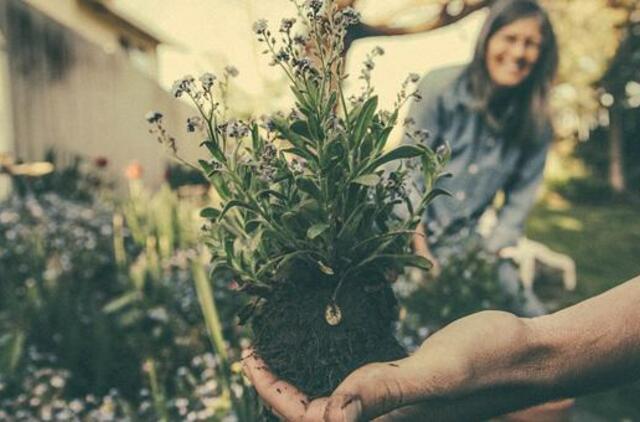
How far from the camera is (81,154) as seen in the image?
8.17 meters

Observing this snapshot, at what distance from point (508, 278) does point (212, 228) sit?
1.98 metres

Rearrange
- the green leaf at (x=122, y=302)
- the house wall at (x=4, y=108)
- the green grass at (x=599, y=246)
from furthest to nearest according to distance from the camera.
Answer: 1. the house wall at (x=4, y=108)
2. the green grass at (x=599, y=246)
3. the green leaf at (x=122, y=302)

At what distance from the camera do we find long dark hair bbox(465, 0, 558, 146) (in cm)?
294

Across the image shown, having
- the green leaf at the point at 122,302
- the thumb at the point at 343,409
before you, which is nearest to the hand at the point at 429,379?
the thumb at the point at 343,409

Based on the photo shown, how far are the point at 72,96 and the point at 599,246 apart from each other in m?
6.06

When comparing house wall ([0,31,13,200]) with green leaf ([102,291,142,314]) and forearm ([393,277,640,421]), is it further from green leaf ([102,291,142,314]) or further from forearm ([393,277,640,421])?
forearm ([393,277,640,421])

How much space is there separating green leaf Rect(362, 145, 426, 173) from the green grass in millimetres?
2387

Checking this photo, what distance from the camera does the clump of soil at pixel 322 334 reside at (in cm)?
117

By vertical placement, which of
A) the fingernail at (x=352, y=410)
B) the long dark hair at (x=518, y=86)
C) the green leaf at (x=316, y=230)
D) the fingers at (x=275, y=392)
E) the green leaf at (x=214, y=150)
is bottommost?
the fingers at (x=275, y=392)

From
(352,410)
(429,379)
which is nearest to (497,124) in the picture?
(429,379)

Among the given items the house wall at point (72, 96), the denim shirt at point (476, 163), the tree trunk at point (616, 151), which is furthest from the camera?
the tree trunk at point (616, 151)

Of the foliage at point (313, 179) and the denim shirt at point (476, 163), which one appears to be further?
the denim shirt at point (476, 163)

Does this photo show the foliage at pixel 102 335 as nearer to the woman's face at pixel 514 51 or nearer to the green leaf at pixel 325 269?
the green leaf at pixel 325 269

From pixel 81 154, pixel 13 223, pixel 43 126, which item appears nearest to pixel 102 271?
pixel 13 223
